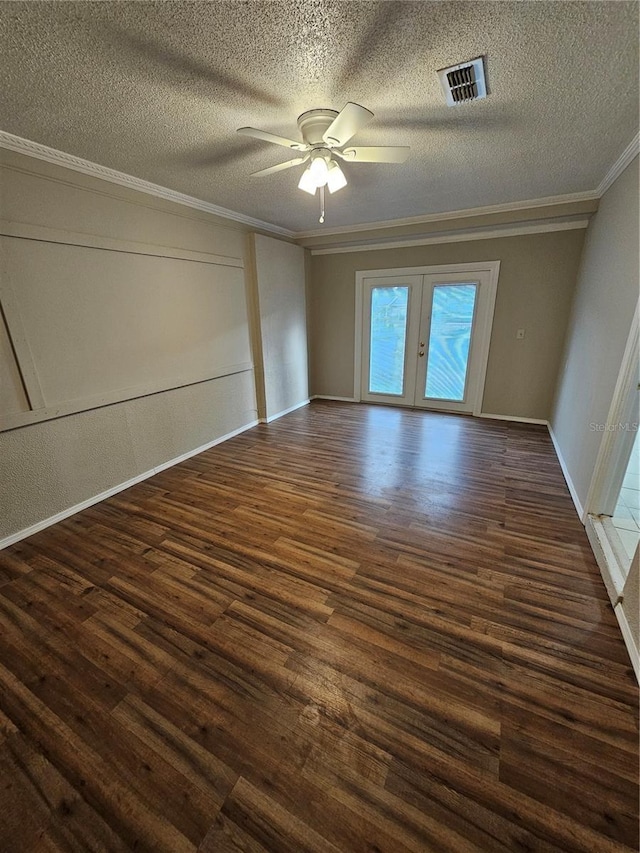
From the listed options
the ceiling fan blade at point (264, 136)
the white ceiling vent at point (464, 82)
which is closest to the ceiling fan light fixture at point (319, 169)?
the ceiling fan blade at point (264, 136)

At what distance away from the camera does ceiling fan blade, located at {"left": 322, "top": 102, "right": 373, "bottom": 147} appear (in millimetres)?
1562

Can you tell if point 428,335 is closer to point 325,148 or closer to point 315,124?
point 325,148

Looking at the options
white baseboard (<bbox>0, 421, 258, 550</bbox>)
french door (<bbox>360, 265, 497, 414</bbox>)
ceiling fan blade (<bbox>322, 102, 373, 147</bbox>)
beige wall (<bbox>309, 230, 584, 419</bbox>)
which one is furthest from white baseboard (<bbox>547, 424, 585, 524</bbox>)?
white baseboard (<bbox>0, 421, 258, 550</bbox>)

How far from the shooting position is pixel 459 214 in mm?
3863

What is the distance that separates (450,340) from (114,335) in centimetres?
418

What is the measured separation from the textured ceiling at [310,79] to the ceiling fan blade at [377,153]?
17 cm

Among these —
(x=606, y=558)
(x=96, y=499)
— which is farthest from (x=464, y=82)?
(x=96, y=499)

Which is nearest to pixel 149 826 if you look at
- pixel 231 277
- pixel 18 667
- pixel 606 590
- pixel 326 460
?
pixel 18 667

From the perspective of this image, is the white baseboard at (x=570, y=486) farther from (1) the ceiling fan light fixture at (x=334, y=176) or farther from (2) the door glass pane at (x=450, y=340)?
(1) the ceiling fan light fixture at (x=334, y=176)

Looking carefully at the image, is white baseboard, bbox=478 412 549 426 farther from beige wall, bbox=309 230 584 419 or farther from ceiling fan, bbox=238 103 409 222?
ceiling fan, bbox=238 103 409 222

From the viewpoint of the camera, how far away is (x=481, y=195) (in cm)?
333

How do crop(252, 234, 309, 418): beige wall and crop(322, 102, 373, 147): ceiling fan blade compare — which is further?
crop(252, 234, 309, 418): beige wall

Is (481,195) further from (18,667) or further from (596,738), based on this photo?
(18,667)

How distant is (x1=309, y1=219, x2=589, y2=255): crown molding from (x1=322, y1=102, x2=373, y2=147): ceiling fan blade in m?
3.05
